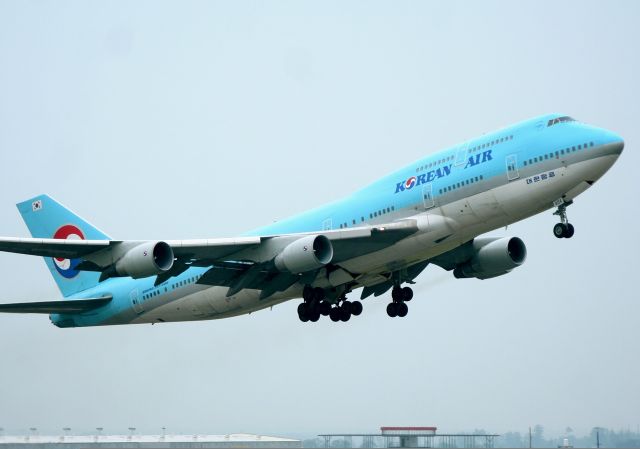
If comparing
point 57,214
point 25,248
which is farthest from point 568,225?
point 57,214

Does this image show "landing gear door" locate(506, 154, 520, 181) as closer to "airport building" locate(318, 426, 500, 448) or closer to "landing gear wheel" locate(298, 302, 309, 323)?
"landing gear wheel" locate(298, 302, 309, 323)

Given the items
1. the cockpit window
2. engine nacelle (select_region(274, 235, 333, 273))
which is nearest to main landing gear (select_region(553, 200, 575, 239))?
the cockpit window

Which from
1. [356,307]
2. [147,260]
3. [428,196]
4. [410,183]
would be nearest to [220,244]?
[147,260]

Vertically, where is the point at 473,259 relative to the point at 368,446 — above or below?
above

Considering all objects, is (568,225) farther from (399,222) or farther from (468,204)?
(399,222)

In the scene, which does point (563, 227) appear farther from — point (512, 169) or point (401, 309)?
point (401, 309)

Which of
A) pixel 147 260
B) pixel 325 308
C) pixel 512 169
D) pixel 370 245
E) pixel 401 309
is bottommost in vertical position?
pixel 325 308
